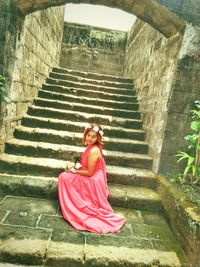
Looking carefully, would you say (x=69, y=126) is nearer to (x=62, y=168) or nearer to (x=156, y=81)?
(x=62, y=168)

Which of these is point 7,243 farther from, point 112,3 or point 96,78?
point 96,78

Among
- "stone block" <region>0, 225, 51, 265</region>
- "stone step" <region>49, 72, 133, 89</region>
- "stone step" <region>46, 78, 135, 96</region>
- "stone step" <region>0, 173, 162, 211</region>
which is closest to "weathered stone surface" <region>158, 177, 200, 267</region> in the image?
"stone step" <region>0, 173, 162, 211</region>

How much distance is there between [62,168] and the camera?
4.34 metres

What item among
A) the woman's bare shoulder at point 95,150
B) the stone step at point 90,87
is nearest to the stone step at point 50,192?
the woman's bare shoulder at point 95,150

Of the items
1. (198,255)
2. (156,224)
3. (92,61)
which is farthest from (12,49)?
(92,61)

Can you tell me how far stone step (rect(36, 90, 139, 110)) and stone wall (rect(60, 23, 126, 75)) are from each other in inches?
185

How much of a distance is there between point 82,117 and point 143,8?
107 inches

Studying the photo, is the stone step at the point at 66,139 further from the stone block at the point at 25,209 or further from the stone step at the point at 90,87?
the stone step at the point at 90,87

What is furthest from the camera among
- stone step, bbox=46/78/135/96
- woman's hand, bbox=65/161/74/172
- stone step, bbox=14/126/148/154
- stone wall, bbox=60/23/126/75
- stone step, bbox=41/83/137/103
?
stone wall, bbox=60/23/126/75

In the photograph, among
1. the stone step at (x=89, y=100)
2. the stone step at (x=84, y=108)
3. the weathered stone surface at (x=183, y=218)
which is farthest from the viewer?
the stone step at (x=89, y=100)

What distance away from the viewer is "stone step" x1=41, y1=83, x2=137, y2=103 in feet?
22.4

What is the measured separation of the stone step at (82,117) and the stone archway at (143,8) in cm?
221

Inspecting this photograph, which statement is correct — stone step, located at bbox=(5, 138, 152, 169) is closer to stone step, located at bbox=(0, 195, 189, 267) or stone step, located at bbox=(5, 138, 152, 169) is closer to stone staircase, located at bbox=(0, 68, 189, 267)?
stone staircase, located at bbox=(0, 68, 189, 267)

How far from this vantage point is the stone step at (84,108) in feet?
20.1
